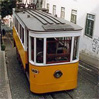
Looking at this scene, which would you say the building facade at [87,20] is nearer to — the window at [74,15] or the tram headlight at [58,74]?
the window at [74,15]

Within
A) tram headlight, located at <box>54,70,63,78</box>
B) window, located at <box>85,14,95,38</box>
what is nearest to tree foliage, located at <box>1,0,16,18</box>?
window, located at <box>85,14,95,38</box>

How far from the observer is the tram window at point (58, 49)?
24.7 ft

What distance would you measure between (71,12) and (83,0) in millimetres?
2214

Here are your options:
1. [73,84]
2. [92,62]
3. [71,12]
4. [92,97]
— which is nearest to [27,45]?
[73,84]

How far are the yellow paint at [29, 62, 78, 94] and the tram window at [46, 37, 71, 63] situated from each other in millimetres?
273

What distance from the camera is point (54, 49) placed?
25.1ft

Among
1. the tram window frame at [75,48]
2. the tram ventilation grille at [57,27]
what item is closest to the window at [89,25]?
the tram window frame at [75,48]

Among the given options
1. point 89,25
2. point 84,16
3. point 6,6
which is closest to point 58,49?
point 89,25

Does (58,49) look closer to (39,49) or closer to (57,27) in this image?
(39,49)

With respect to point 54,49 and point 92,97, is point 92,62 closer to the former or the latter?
point 92,97

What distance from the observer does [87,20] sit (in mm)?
13469

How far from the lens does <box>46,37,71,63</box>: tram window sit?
7527 mm

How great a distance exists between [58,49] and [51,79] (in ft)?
3.87

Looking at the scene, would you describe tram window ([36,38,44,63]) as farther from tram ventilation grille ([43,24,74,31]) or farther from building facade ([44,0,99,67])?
building facade ([44,0,99,67])
